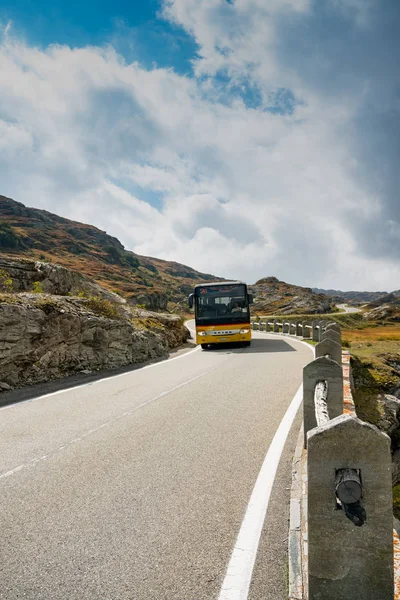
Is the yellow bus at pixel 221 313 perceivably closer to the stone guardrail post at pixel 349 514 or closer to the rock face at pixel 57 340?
the rock face at pixel 57 340

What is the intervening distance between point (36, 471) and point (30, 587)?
204 cm

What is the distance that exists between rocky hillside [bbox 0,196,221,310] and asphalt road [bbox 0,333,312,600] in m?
53.5

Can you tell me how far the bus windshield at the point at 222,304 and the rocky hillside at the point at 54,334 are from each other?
3.42m

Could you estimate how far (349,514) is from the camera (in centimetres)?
203

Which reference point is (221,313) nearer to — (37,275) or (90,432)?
(37,275)

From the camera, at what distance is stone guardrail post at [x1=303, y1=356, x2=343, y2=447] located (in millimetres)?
3891

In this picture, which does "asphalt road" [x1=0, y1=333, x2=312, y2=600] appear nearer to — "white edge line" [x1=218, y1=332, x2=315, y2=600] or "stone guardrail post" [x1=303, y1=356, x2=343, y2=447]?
"white edge line" [x1=218, y1=332, x2=315, y2=600]

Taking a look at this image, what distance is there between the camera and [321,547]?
2.07 m

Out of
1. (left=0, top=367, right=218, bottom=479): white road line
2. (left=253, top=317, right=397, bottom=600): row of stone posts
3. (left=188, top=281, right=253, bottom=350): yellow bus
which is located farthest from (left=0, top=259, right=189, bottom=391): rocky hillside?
(left=253, top=317, right=397, bottom=600): row of stone posts

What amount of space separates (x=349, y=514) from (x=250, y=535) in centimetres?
133

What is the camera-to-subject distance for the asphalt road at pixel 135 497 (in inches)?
101

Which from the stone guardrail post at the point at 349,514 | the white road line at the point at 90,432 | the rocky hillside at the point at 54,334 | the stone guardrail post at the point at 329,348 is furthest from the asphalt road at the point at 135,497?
the rocky hillside at the point at 54,334

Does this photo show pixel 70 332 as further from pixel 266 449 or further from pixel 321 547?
pixel 321 547

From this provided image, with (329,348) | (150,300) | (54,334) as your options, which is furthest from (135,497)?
(150,300)
